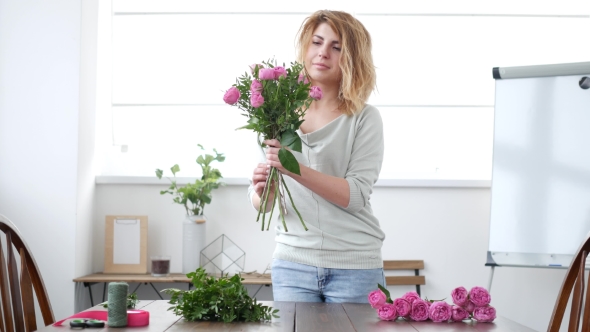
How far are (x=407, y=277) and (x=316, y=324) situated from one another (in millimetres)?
2133

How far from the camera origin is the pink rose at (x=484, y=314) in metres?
1.66

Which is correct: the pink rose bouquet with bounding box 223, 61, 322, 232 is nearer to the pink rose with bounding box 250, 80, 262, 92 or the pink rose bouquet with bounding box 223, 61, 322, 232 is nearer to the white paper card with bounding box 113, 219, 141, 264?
the pink rose with bounding box 250, 80, 262, 92

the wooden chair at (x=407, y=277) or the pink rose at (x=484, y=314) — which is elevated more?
the pink rose at (x=484, y=314)

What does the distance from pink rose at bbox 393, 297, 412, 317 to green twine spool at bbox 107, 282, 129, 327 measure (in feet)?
2.12

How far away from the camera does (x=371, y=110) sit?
2.16m

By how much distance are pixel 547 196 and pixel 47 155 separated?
2480 millimetres

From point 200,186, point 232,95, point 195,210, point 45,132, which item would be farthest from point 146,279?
point 232,95

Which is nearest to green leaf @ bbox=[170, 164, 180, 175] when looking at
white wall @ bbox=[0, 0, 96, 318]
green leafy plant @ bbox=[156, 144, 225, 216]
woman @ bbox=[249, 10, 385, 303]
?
green leafy plant @ bbox=[156, 144, 225, 216]

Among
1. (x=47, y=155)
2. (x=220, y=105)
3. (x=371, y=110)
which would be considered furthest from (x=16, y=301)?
(x=220, y=105)

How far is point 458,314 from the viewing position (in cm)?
166

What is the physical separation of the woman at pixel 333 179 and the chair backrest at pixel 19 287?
2.16 feet

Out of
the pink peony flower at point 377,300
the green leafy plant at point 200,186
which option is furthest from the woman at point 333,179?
the green leafy plant at point 200,186

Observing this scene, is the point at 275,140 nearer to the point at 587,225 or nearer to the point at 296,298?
the point at 296,298

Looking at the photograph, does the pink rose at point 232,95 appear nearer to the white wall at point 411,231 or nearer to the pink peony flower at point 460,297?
the pink peony flower at point 460,297
